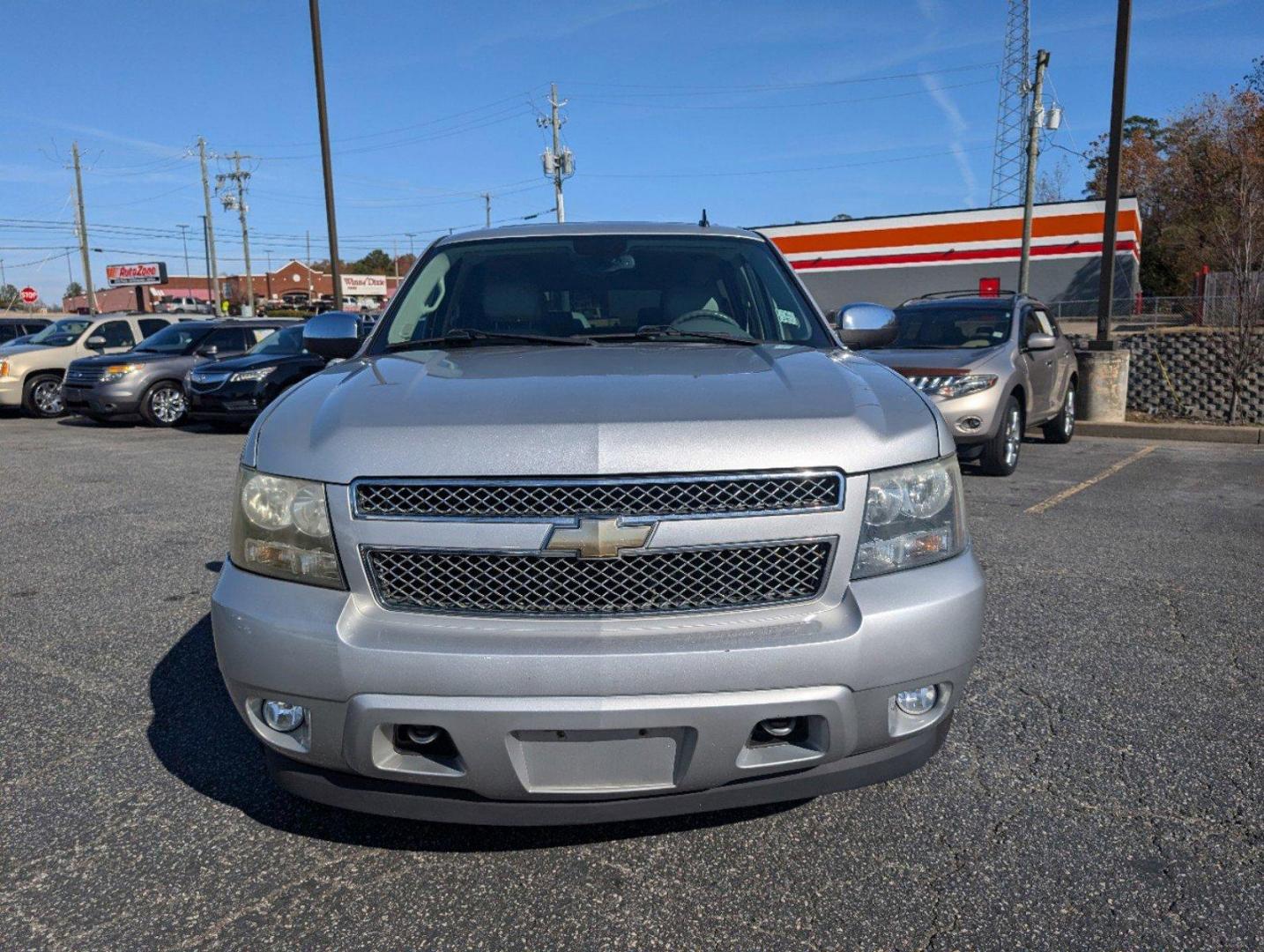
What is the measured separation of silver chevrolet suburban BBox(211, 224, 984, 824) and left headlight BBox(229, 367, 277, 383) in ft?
37.6

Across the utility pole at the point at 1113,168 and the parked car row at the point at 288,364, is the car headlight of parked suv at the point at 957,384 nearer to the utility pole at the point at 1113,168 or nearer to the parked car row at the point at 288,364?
the parked car row at the point at 288,364

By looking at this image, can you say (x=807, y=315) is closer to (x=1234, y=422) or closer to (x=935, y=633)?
(x=935, y=633)

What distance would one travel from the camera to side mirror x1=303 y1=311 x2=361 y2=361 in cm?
388

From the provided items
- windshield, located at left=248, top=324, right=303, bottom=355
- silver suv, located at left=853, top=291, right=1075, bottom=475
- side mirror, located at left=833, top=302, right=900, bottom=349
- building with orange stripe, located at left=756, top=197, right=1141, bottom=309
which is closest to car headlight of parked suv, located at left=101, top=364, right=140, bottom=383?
windshield, located at left=248, top=324, right=303, bottom=355

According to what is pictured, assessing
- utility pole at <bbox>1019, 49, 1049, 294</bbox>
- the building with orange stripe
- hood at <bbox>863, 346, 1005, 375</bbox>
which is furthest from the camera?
the building with orange stripe

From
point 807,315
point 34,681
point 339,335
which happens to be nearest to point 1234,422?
point 807,315

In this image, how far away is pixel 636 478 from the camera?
7.27 feet

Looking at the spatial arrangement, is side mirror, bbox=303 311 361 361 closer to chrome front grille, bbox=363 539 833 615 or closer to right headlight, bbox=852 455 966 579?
chrome front grille, bbox=363 539 833 615

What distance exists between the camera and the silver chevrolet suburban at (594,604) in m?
2.15

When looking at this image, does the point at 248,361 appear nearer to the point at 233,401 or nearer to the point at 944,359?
the point at 233,401

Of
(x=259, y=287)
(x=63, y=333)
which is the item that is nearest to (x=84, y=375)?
(x=63, y=333)

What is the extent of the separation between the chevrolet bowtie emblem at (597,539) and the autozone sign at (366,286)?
90.1 meters

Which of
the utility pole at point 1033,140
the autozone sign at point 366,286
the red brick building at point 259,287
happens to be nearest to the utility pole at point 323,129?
the utility pole at point 1033,140

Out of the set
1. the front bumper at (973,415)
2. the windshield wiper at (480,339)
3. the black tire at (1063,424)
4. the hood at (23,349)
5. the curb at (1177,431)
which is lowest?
the curb at (1177,431)
